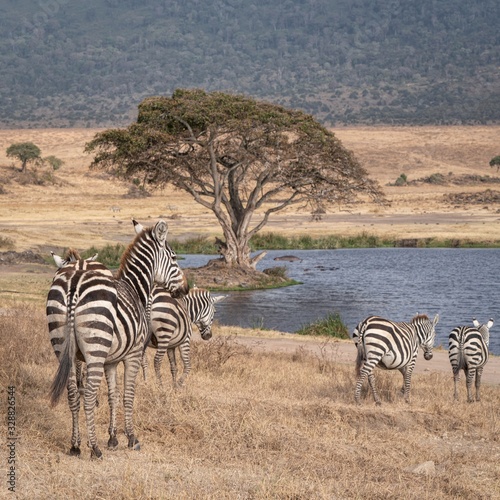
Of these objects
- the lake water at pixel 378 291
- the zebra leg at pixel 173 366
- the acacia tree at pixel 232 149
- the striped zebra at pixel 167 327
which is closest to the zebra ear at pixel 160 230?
the striped zebra at pixel 167 327

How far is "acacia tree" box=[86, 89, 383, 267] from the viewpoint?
131ft

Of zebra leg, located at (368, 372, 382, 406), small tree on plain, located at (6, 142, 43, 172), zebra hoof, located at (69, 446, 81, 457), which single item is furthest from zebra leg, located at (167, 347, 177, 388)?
small tree on plain, located at (6, 142, 43, 172)

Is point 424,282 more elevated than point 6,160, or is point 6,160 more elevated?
point 6,160

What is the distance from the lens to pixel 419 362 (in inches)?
834

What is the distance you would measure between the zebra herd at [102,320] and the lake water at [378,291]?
1599cm

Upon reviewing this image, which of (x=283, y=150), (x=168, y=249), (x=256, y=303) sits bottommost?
(x=256, y=303)

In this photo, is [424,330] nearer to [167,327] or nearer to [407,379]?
[407,379]

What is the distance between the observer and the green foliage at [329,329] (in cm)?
2653

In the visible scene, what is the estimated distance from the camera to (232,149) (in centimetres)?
4166

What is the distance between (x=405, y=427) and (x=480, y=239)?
42.8 m

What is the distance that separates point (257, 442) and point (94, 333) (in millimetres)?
2745

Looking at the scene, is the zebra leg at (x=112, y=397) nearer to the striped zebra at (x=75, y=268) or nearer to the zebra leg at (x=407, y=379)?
the striped zebra at (x=75, y=268)

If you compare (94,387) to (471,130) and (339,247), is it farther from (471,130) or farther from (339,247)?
(471,130)

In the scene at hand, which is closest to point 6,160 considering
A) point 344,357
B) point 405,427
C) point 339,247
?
point 339,247
